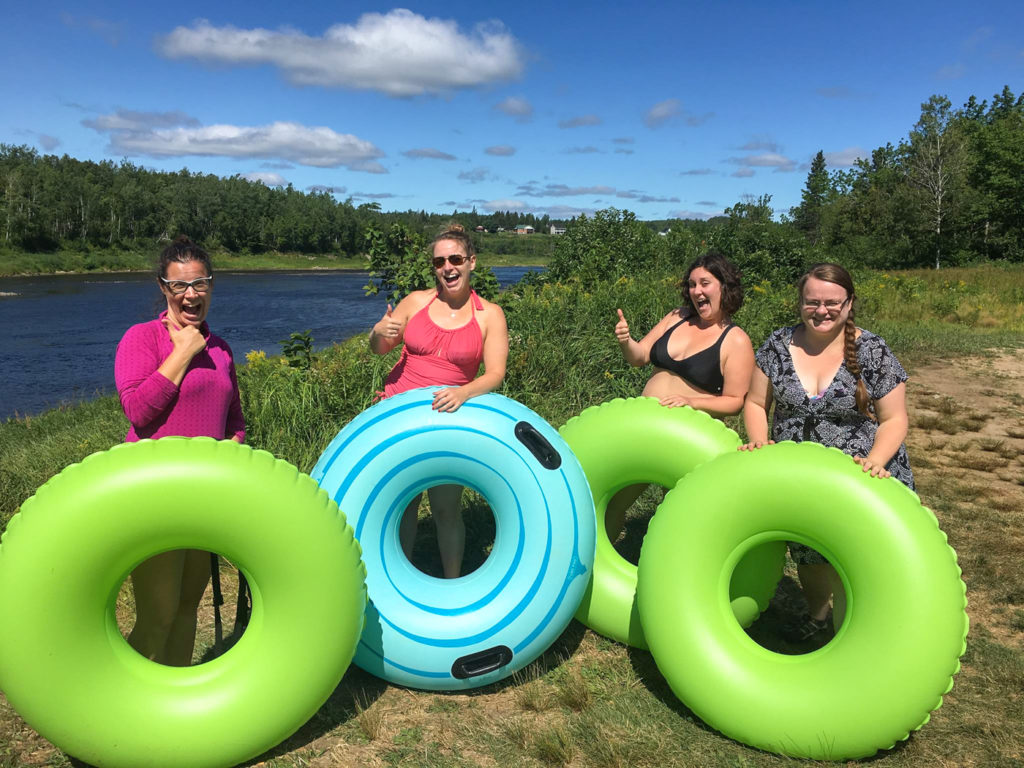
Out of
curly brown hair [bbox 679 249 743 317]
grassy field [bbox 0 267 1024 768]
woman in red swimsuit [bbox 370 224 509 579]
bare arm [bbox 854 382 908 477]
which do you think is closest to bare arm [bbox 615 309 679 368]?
curly brown hair [bbox 679 249 743 317]

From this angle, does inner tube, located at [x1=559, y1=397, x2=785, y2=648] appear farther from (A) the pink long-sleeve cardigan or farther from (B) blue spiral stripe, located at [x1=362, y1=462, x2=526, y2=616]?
(A) the pink long-sleeve cardigan

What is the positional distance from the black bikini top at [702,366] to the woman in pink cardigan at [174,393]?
1.91 metres

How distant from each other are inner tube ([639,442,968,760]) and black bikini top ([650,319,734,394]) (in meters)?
0.68

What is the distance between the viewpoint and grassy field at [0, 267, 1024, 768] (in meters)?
2.41

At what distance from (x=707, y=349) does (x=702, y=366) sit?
0.08 meters

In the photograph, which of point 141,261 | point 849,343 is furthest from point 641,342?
point 141,261

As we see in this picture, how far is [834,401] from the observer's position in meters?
2.67

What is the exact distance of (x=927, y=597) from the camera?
221 cm

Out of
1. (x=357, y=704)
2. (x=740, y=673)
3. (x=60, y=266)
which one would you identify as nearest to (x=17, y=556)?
(x=357, y=704)

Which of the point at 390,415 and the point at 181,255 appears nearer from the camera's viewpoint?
the point at 181,255

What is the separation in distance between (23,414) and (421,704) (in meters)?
12.7

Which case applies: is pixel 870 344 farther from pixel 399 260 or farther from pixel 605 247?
pixel 605 247

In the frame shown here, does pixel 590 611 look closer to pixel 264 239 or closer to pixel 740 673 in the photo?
pixel 740 673

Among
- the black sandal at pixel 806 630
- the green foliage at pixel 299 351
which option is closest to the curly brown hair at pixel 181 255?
the black sandal at pixel 806 630
